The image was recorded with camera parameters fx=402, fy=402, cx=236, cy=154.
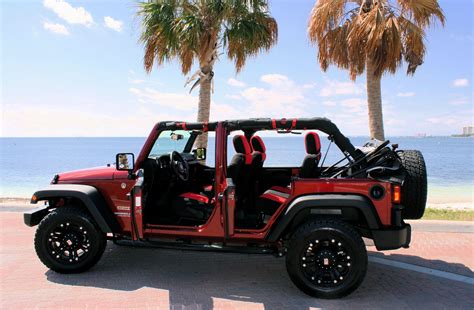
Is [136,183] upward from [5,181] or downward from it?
upward

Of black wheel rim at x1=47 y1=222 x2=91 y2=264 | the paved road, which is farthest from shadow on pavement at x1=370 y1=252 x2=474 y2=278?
black wheel rim at x1=47 y1=222 x2=91 y2=264

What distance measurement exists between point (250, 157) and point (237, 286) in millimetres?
1456

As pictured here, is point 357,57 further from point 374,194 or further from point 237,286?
point 237,286

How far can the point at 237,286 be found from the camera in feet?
14.6

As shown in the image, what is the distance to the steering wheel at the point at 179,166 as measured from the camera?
5062 millimetres

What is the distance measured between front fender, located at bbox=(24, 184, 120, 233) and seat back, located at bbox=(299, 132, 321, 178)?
228 centimetres

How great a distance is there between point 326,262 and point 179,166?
214cm

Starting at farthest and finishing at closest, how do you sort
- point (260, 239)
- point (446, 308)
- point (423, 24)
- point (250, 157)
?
point (423, 24)
point (250, 157)
point (260, 239)
point (446, 308)

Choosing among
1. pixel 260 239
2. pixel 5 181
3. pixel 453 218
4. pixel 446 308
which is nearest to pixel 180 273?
pixel 260 239

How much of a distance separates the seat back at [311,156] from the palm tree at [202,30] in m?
4.55

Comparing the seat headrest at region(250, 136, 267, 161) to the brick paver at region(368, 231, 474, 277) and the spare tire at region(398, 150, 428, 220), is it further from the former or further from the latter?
the brick paver at region(368, 231, 474, 277)

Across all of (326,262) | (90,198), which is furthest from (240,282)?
(90,198)

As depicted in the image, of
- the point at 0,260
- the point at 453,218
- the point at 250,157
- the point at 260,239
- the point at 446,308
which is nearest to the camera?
the point at 446,308

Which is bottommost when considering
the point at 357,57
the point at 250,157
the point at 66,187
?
the point at 66,187
